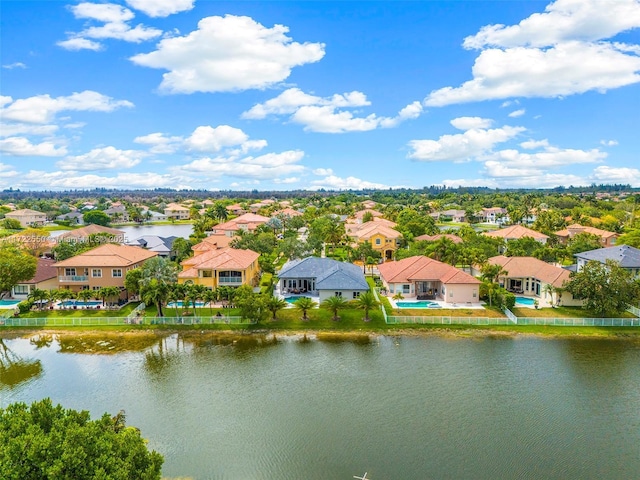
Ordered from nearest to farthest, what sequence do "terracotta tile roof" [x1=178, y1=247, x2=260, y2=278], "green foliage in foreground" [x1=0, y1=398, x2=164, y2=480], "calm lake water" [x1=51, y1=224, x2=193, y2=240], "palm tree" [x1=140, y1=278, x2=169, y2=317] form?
"green foliage in foreground" [x1=0, y1=398, x2=164, y2=480] < "palm tree" [x1=140, y1=278, x2=169, y2=317] < "terracotta tile roof" [x1=178, y1=247, x2=260, y2=278] < "calm lake water" [x1=51, y1=224, x2=193, y2=240]

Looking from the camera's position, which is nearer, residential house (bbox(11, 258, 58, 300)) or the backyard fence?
the backyard fence

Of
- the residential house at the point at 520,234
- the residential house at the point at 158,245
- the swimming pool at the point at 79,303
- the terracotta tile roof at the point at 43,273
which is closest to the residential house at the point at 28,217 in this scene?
the residential house at the point at 158,245

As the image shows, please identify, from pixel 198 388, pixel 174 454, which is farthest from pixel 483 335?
pixel 174 454

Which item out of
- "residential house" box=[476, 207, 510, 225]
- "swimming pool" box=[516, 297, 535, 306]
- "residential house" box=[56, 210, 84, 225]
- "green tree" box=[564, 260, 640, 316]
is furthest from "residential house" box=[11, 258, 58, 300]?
"residential house" box=[476, 207, 510, 225]

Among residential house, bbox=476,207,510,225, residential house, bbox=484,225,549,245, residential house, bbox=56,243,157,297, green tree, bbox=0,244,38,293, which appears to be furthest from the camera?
residential house, bbox=476,207,510,225

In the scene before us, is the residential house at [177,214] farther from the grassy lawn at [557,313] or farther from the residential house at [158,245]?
the grassy lawn at [557,313]

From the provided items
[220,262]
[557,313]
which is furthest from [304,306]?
[557,313]

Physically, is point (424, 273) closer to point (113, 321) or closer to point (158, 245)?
point (113, 321)

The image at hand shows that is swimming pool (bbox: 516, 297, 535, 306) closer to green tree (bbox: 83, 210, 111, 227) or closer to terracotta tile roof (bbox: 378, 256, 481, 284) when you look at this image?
terracotta tile roof (bbox: 378, 256, 481, 284)
